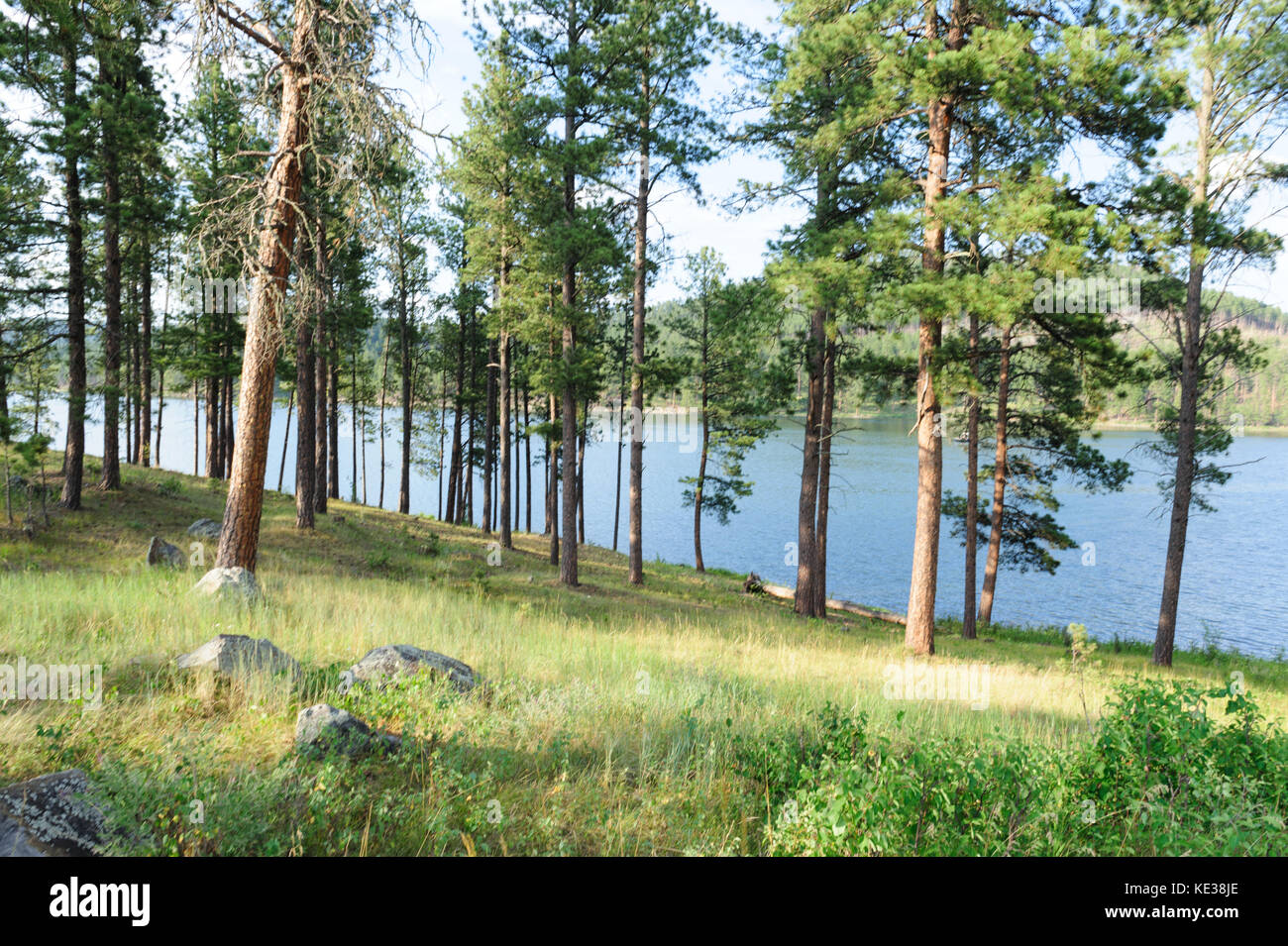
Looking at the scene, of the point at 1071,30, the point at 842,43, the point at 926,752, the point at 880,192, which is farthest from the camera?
the point at 880,192

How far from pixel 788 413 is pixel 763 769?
16.2 meters

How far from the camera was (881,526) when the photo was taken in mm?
50062

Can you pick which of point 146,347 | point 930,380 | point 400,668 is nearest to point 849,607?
point 930,380

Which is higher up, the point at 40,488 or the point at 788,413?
the point at 788,413

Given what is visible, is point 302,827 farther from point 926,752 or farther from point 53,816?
point 926,752

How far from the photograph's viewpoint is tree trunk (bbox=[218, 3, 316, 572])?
920 cm

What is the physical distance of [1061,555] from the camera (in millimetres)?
42438

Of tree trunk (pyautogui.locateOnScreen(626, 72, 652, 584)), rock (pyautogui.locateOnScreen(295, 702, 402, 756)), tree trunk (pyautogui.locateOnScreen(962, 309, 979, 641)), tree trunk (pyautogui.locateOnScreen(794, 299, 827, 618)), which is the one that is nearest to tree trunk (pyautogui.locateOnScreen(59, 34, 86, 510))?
tree trunk (pyautogui.locateOnScreen(626, 72, 652, 584))

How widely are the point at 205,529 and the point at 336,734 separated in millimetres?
13834

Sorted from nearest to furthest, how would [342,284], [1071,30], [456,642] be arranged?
[456,642]
[1071,30]
[342,284]

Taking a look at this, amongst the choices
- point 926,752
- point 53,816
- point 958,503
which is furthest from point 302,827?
point 958,503

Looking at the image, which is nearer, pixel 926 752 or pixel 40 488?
pixel 926 752

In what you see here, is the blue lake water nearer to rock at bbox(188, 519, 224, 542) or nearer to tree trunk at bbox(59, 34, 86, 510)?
tree trunk at bbox(59, 34, 86, 510)

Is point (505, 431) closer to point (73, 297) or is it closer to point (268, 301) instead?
point (73, 297)
